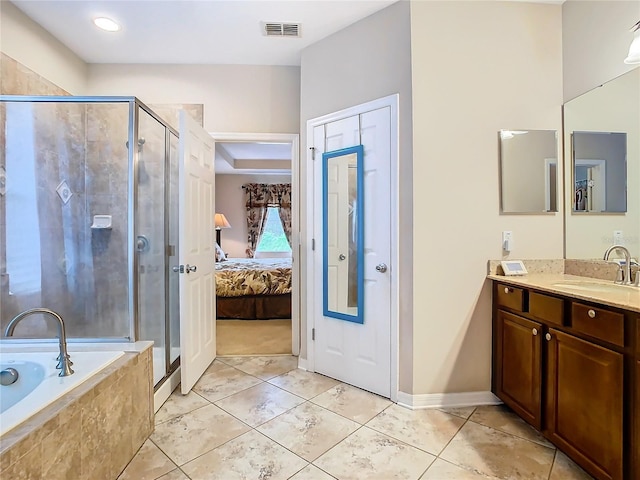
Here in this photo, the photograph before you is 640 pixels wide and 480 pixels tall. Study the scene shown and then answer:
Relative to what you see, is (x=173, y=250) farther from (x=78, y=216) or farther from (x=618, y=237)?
(x=618, y=237)

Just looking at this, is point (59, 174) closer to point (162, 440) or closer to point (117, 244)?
point (117, 244)

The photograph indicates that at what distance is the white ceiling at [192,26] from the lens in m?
2.23

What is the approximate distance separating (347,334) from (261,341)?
1372 millimetres

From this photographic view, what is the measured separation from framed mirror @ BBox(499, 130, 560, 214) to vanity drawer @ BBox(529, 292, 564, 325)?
661 mm

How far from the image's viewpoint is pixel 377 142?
2.28 metres

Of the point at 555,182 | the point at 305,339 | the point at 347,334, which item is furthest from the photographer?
Answer: the point at 305,339

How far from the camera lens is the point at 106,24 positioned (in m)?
2.45

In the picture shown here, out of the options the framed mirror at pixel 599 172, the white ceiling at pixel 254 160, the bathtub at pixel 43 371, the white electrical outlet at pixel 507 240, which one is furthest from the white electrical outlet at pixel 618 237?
the white ceiling at pixel 254 160

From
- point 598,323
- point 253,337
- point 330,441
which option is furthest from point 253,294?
point 598,323

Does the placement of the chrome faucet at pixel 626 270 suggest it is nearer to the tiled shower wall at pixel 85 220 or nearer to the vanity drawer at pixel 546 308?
the vanity drawer at pixel 546 308

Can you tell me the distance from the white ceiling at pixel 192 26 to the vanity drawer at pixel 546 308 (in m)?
2.15

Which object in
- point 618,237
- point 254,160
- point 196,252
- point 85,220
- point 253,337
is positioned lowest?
point 253,337

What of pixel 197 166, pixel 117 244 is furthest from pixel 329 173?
pixel 117 244

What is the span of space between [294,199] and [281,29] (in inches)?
53.9
